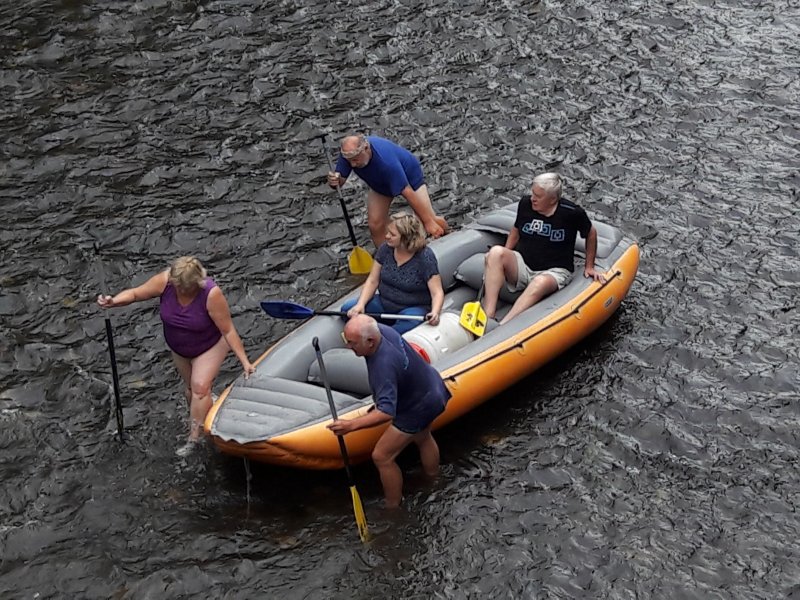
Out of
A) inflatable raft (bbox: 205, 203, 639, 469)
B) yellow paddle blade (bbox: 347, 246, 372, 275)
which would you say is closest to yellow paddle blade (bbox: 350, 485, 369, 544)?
inflatable raft (bbox: 205, 203, 639, 469)

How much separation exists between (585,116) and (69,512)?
26.5 ft

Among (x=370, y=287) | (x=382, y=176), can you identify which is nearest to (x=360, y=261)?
(x=382, y=176)

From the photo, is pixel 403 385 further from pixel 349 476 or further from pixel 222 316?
pixel 222 316

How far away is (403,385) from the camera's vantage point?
24.0ft

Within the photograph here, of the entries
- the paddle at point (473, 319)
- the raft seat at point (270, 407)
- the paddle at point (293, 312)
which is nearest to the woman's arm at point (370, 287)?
the paddle at point (293, 312)

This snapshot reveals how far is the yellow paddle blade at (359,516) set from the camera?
7414 millimetres

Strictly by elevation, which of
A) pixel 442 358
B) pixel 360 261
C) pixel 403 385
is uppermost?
pixel 403 385

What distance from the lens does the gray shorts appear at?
939cm

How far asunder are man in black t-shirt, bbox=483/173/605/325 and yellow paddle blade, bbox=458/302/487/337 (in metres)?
0.26

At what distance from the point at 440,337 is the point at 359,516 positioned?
1.73 metres

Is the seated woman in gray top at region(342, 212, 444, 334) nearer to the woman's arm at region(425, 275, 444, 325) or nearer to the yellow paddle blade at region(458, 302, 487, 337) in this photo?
the woman's arm at region(425, 275, 444, 325)

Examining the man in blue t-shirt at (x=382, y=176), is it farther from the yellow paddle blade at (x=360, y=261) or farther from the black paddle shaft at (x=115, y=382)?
the black paddle shaft at (x=115, y=382)

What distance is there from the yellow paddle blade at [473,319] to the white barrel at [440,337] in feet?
0.14

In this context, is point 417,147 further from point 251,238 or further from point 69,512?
point 69,512
